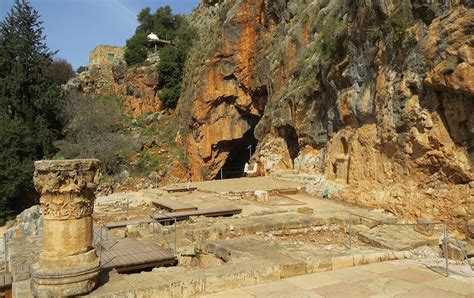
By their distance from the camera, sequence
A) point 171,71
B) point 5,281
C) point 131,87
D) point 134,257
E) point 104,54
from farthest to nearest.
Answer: point 104,54, point 131,87, point 171,71, point 134,257, point 5,281

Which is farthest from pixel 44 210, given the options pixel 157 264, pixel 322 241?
pixel 322 241

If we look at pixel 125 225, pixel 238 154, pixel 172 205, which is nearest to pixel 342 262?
pixel 125 225

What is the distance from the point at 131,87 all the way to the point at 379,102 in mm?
28532

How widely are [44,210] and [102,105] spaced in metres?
28.5

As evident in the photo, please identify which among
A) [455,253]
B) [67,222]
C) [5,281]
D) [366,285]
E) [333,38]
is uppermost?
[333,38]

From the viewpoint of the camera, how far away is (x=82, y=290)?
497 cm

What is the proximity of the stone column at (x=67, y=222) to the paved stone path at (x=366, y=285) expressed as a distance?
157 centimetres

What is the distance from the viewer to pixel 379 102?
13055 millimetres

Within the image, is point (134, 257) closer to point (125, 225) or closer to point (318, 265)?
point (318, 265)

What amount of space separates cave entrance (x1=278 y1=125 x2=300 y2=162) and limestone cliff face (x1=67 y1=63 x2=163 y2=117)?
58.3 feet

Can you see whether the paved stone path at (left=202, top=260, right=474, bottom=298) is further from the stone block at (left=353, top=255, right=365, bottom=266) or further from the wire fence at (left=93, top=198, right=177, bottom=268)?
the wire fence at (left=93, top=198, right=177, bottom=268)

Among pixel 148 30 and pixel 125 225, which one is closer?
pixel 125 225

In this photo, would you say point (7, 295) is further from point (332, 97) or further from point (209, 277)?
point (332, 97)

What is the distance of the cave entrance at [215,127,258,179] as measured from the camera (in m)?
34.8
